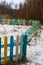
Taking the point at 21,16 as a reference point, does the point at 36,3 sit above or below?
above

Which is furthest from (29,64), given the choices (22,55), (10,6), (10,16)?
(10,6)

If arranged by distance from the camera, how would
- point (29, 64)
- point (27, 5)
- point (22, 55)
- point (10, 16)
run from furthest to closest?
point (27, 5), point (10, 16), point (22, 55), point (29, 64)

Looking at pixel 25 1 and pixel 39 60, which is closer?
pixel 39 60

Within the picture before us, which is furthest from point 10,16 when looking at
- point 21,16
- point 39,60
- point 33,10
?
point 39,60

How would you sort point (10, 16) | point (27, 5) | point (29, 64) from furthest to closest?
point (27, 5) → point (10, 16) → point (29, 64)

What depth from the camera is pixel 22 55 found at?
596cm

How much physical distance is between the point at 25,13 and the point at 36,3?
3.45m

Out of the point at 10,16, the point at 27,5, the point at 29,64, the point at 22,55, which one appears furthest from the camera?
the point at 27,5

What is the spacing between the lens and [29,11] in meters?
32.4

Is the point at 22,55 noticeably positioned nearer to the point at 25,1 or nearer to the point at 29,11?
the point at 29,11

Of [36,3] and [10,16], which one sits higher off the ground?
[36,3]

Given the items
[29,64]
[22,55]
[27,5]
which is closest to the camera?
[29,64]

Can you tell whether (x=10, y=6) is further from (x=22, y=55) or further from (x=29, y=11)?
(x=22, y=55)

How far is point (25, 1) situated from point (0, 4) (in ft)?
15.5
